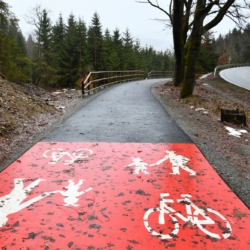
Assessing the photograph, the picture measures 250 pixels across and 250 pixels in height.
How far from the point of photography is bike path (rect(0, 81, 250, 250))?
2.61 m

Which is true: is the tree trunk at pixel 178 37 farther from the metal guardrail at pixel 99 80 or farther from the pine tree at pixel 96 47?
the pine tree at pixel 96 47

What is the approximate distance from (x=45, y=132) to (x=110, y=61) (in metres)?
38.1

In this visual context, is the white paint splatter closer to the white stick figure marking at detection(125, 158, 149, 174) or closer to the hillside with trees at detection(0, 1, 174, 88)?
the white stick figure marking at detection(125, 158, 149, 174)

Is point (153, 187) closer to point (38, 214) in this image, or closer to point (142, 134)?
point (38, 214)

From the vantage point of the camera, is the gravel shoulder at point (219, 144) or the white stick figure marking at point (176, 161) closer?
the gravel shoulder at point (219, 144)

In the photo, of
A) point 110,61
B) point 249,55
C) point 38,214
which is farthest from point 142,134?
point 249,55

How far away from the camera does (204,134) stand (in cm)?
646

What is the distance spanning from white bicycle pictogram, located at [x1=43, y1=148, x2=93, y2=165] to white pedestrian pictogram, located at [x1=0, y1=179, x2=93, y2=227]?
31.7 inches

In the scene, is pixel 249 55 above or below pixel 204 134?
above

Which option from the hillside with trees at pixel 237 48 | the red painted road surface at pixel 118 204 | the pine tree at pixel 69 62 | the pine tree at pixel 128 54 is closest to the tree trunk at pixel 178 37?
the red painted road surface at pixel 118 204

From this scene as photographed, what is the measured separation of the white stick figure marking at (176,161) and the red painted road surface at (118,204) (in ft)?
0.05

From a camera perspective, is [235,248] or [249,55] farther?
[249,55]

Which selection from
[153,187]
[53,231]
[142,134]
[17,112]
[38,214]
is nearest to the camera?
[53,231]

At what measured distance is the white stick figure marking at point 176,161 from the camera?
13.9ft
